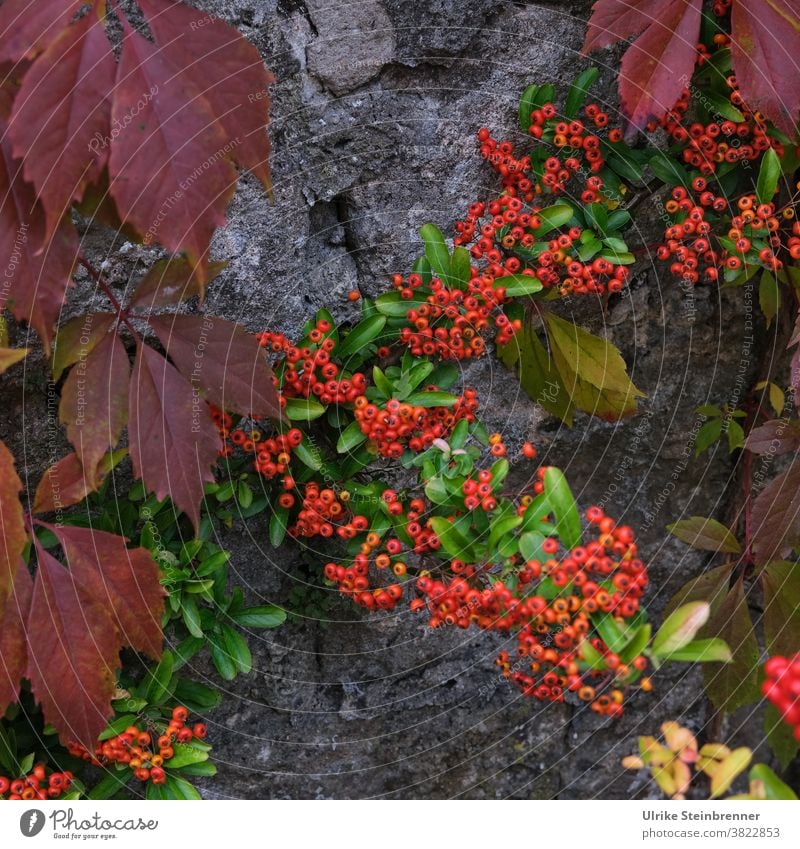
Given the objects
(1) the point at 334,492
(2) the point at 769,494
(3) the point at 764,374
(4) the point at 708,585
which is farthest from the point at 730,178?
(1) the point at 334,492

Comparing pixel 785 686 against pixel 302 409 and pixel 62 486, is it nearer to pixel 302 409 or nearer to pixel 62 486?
pixel 302 409

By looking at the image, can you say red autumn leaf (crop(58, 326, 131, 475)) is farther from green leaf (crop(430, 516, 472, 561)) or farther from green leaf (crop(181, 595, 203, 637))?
green leaf (crop(430, 516, 472, 561))

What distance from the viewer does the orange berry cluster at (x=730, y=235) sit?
1.41 meters

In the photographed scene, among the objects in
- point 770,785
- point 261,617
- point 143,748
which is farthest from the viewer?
point 261,617

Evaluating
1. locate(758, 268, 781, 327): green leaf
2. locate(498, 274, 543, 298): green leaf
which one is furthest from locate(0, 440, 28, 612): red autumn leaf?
locate(758, 268, 781, 327): green leaf

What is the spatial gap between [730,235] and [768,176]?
0.11 meters

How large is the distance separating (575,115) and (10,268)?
1.00 metres

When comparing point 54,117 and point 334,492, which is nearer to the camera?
point 54,117

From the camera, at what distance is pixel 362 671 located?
174 centimetres

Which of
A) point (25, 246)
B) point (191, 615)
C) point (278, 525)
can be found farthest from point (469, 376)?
point (25, 246)

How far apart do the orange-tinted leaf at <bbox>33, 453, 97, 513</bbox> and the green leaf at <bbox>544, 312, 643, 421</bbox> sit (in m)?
0.87

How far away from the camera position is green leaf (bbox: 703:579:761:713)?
1475 millimetres

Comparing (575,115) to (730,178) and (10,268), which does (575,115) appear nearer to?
(730,178)

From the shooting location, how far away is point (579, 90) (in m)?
1.47
